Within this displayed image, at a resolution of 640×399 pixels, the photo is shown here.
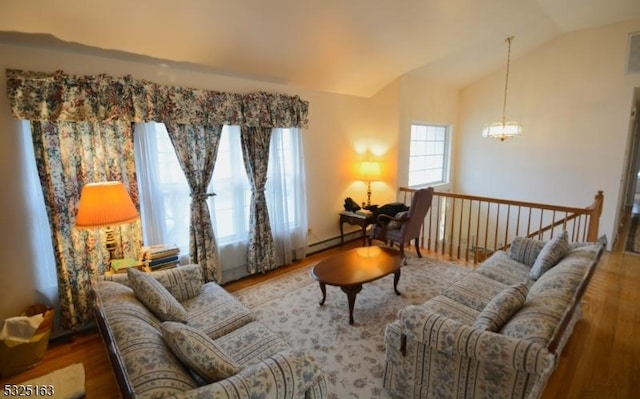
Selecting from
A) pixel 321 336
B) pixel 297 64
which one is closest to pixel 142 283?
pixel 321 336

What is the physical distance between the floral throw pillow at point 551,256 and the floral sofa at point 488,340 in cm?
13

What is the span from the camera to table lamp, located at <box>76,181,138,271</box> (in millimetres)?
2213

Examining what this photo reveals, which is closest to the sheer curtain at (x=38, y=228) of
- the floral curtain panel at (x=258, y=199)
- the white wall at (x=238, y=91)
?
the white wall at (x=238, y=91)

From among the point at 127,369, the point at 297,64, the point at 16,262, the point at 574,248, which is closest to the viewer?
the point at 127,369

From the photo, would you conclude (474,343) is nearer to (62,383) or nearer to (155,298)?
(155,298)

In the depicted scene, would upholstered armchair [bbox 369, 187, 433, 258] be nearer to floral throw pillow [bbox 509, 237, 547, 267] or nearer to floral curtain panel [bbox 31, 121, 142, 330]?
floral throw pillow [bbox 509, 237, 547, 267]

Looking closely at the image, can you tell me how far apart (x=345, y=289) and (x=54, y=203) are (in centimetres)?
239

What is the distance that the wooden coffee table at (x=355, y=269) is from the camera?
2.70m

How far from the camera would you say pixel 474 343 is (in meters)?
1.45

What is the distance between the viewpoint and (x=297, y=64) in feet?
11.4

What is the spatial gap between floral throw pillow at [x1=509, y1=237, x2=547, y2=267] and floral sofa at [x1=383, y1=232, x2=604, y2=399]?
2.00 ft

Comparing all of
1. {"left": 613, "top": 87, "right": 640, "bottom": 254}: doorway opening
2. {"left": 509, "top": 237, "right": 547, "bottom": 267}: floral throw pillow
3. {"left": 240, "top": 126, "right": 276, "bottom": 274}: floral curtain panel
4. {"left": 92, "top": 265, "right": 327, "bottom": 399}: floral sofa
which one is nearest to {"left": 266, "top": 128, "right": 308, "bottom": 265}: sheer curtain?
{"left": 240, "top": 126, "right": 276, "bottom": 274}: floral curtain panel

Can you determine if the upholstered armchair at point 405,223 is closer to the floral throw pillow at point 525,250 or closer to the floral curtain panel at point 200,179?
the floral throw pillow at point 525,250

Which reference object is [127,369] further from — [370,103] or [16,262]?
[370,103]
